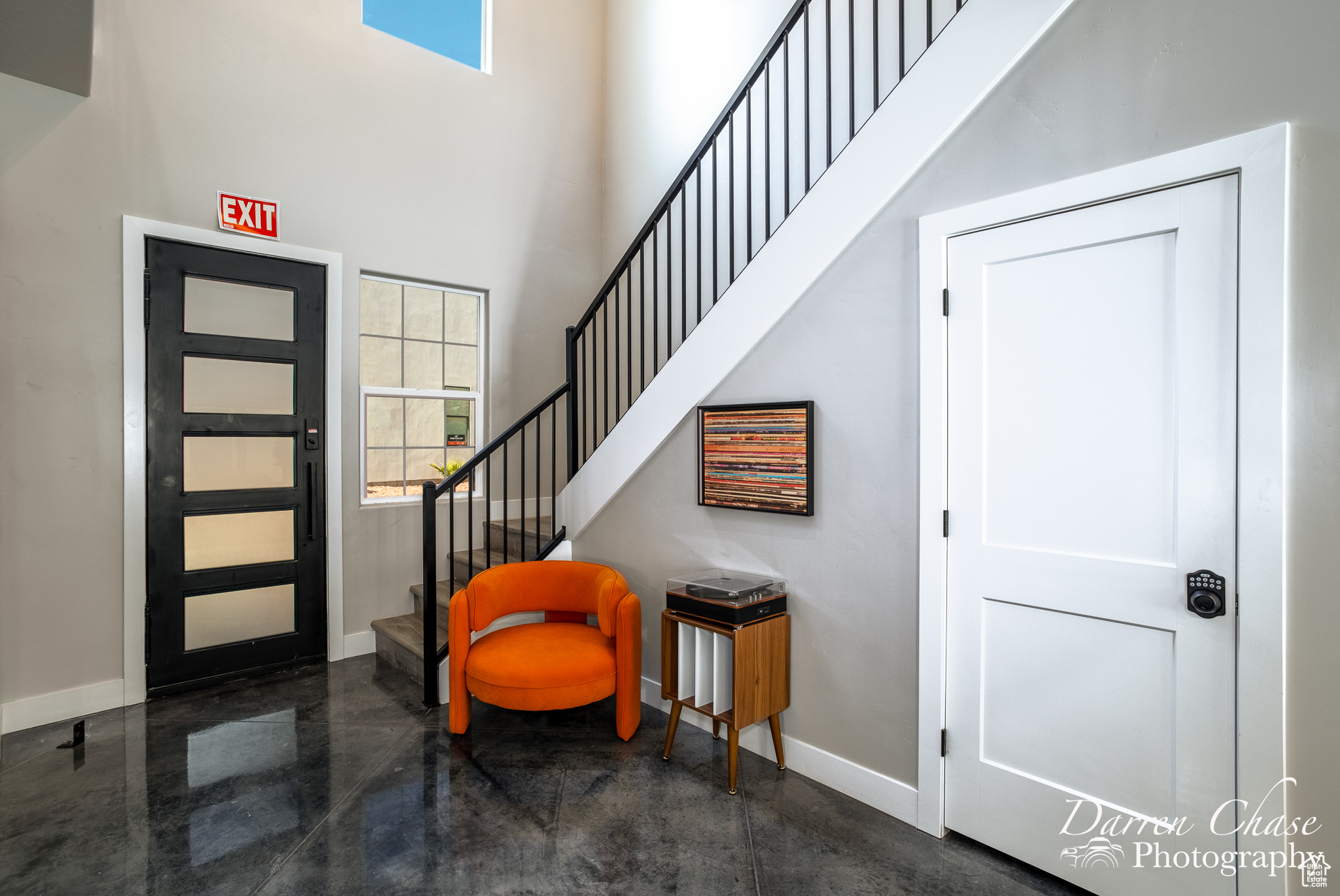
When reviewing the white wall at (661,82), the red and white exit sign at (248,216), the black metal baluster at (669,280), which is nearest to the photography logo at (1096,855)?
the black metal baluster at (669,280)

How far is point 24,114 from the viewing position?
119 inches

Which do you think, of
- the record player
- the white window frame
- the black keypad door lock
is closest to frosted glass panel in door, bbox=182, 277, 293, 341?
the white window frame

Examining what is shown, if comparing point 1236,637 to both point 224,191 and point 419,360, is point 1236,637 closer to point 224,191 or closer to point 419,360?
point 419,360

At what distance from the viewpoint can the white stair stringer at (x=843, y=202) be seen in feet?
6.64

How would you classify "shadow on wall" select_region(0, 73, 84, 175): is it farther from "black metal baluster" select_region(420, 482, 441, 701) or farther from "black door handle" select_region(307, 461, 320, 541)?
"black metal baluster" select_region(420, 482, 441, 701)

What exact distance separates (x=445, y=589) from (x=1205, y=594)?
379cm

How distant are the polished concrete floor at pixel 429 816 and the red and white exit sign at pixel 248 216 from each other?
8.55ft

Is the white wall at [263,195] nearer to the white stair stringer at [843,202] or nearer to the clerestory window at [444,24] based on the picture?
the clerestory window at [444,24]

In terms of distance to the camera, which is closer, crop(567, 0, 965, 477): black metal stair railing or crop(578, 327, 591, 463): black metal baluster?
crop(567, 0, 965, 477): black metal stair railing

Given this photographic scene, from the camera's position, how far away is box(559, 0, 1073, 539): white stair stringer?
2.03 m

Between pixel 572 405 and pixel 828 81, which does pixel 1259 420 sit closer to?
pixel 828 81

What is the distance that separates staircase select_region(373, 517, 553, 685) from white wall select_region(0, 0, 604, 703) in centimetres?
22

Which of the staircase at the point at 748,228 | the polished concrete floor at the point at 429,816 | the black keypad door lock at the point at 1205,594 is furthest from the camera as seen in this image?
the staircase at the point at 748,228

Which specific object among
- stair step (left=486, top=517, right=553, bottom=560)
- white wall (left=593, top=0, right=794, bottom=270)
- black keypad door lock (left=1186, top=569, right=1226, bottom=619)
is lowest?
stair step (left=486, top=517, right=553, bottom=560)
